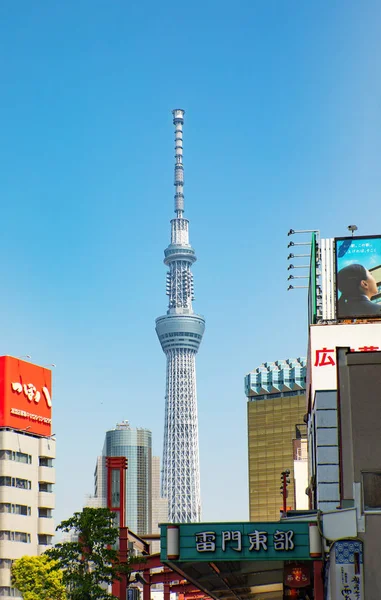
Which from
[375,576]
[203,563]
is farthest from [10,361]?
[375,576]

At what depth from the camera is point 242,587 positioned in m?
49.1

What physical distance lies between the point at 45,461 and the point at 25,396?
9641mm

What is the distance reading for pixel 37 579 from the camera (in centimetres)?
9956

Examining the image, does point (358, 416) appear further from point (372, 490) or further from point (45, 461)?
point (45, 461)

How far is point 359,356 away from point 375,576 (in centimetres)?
714

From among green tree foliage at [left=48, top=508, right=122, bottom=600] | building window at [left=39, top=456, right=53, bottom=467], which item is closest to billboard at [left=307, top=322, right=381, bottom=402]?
green tree foliage at [left=48, top=508, right=122, bottom=600]

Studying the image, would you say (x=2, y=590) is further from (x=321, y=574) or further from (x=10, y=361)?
(x=321, y=574)

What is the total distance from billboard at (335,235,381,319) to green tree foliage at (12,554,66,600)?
140 ft

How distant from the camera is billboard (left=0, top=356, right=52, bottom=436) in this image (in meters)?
118

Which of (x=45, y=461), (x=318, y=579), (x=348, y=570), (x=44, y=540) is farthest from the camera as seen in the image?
(x=45, y=461)

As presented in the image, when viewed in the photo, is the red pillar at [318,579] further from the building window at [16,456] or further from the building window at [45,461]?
the building window at [45,461]

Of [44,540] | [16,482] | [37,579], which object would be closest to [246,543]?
[37,579]

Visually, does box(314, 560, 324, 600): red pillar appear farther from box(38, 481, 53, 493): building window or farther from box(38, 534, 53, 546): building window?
box(38, 481, 53, 493): building window

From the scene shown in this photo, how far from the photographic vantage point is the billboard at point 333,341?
57.2 meters
